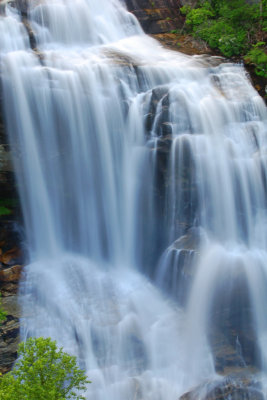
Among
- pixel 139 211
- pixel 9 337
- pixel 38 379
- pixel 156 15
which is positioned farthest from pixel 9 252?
pixel 156 15

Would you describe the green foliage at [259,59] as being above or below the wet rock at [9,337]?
above

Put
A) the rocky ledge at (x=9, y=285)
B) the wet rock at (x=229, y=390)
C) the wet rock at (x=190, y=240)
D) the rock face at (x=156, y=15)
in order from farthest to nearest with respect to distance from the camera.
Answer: the rock face at (x=156, y=15), the wet rock at (x=190, y=240), the rocky ledge at (x=9, y=285), the wet rock at (x=229, y=390)

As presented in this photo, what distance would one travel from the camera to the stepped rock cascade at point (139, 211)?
1093 centimetres

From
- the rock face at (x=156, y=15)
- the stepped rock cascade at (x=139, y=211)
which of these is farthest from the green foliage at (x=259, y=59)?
the rock face at (x=156, y=15)

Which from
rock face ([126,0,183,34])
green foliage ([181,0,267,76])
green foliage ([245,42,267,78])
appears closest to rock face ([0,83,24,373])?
green foliage ([245,42,267,78])

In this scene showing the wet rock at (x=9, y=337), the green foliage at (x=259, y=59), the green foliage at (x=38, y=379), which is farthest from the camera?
the green foliage at (x=259, y=59)

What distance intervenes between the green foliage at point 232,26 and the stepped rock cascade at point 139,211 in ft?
11.5

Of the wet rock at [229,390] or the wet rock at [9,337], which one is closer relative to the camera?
the wet rock at [229,390]

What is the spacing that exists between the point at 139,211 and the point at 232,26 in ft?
40.5

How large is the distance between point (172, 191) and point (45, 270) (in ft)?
17.4

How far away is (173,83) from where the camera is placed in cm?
1557

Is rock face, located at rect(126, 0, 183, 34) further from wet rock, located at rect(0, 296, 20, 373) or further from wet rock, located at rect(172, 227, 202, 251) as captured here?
wet rock, located at rect(0, 296, 20, 373)

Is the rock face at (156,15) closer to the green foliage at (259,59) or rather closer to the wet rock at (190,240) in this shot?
the green foliage at (259,59)

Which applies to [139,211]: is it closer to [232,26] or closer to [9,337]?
[9,337]
